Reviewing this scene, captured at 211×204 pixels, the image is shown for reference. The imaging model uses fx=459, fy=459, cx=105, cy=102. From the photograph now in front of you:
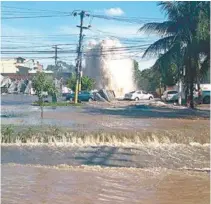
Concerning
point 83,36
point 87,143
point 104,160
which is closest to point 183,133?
point 87,143

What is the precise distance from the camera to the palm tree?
26859 millimetres

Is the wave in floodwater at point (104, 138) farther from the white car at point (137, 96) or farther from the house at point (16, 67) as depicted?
the house at point (16, 67)

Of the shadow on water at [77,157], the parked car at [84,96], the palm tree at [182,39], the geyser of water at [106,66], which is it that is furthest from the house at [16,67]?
the shadow on water at [77,157]

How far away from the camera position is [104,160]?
11281mm

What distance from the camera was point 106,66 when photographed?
7188 centimetres

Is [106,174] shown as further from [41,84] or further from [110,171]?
[41,84]

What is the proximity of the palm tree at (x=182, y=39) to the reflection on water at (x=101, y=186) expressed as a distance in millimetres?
17762

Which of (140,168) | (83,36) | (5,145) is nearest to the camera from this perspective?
(140,168)

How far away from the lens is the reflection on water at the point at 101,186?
7.07m

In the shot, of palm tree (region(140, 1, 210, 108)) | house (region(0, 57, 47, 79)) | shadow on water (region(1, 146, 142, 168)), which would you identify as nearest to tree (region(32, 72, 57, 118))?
palm tree (region(140, 1, 210, 108))

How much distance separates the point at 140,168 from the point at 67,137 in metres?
4.72

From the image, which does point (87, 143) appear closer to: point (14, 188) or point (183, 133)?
point (183, 133)

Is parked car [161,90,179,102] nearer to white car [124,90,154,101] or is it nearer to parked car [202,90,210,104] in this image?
parked car [202,90,210,104]

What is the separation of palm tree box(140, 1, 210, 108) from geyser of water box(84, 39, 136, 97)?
133 feet
